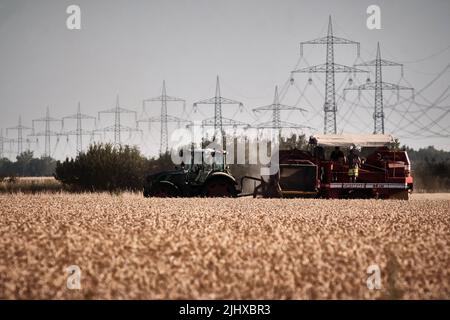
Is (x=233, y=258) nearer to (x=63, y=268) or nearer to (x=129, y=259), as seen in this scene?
(x=129, y=259)

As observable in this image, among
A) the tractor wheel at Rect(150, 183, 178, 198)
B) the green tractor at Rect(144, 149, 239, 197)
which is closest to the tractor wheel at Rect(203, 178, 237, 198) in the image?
the green tractor at Rect(144, 149, 239, 197)

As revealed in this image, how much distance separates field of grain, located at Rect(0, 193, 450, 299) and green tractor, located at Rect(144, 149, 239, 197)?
947cm

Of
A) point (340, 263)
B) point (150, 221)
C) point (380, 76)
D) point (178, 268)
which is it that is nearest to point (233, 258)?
point (178, 268)

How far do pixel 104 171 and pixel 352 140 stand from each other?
15170 mm

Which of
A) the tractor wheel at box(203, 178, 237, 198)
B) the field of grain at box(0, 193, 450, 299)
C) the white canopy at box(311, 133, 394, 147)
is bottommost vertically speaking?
the field of grain at box(0, 193, 450, 299)

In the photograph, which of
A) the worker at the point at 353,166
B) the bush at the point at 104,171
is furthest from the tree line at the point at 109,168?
the worker at the point at 353,166

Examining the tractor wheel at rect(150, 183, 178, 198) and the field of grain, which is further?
the tractor wheel at rect(150, 183, 178, 198)

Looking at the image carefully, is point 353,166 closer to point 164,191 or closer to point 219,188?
point 219,188

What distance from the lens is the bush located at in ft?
125

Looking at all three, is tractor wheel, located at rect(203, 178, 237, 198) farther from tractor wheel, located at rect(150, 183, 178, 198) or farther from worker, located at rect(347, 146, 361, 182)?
worker, located at rect(347, 146, 361, 182)

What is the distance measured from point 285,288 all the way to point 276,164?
19.2m

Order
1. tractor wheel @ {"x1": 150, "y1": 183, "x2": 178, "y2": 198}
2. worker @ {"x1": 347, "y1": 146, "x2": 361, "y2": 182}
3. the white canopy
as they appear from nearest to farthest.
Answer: tractor wheel @ {"x1": 150, "y1": 183, "x2": 178, "y2": 198} → worker @ {"x1": 347, "y1": 146, "x2": 361, "y2": 182} → the white canopy
